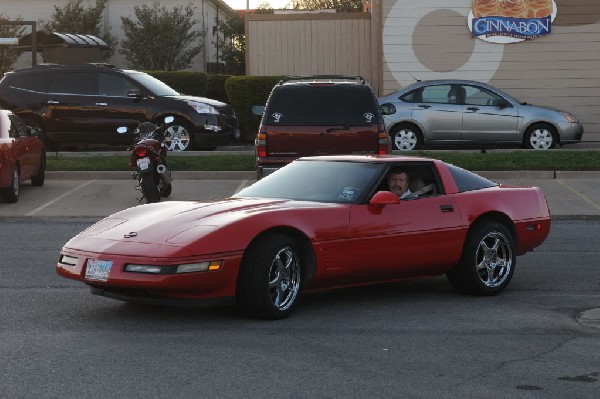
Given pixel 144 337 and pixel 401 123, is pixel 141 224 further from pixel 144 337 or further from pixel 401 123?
pixel 401 123

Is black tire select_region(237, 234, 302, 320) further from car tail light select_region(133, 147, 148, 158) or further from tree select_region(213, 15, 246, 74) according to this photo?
tree select_region(213, 15, 246, 74)

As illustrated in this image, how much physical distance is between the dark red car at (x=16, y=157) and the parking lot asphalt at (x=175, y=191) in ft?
0.79

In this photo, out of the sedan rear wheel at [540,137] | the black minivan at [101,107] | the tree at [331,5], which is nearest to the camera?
the black minivan at [101,107]

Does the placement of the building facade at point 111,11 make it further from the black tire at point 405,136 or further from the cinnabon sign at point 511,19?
the black tire at point 405,136

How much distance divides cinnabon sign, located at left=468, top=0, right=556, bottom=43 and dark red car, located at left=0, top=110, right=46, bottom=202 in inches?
506

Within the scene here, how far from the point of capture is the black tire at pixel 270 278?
8664mm

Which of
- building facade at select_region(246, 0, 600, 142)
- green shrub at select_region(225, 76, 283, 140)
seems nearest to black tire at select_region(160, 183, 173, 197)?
green shrub at select_region(225, 76, 283, 140)

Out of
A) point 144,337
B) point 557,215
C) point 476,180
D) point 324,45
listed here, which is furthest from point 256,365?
point 324,45

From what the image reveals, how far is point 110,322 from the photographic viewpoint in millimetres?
8750

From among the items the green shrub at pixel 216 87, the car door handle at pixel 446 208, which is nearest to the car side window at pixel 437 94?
the green shrub at pixel 216 87

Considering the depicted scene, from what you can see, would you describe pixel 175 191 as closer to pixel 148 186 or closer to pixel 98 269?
pixel 148 186

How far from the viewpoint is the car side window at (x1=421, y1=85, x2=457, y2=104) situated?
25.1 m

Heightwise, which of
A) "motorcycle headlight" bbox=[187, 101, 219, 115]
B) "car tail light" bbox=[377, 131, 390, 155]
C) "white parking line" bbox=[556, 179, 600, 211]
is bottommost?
"white parking line" bbox=[556, 179, 600, 211]

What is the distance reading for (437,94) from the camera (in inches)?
992
